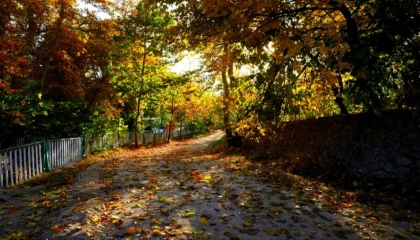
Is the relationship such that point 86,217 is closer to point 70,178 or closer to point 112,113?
point 70,178

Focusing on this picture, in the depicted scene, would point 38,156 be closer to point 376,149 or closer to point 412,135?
point 376,149

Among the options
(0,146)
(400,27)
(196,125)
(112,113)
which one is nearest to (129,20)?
(112,113)

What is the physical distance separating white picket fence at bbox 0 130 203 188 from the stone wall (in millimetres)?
7413

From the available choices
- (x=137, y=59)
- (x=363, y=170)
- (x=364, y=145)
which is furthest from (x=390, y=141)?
(x=137, y=59)

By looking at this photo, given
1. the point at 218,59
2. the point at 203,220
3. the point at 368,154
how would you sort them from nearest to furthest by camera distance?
the point at 203,220
the point at 368,154
the point at 218,59

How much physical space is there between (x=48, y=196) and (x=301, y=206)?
18.4ft

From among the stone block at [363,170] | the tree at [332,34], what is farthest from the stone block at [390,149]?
the tree at [332,34]

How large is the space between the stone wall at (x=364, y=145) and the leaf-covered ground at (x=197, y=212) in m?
1.39

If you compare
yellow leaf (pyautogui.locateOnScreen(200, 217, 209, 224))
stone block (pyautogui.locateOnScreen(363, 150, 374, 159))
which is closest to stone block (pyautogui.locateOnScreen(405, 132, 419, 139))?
stone block (pyautogui.locateOnScreen(363, 150, 374, 159))

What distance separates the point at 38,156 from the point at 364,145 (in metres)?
10.3

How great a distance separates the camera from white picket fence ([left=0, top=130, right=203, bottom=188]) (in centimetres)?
789

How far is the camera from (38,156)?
975 cm

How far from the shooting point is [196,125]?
48375mm

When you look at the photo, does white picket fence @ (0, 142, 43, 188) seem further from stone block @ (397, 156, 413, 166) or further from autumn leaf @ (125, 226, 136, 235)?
stone block @ (397, 156, 413, 166)
